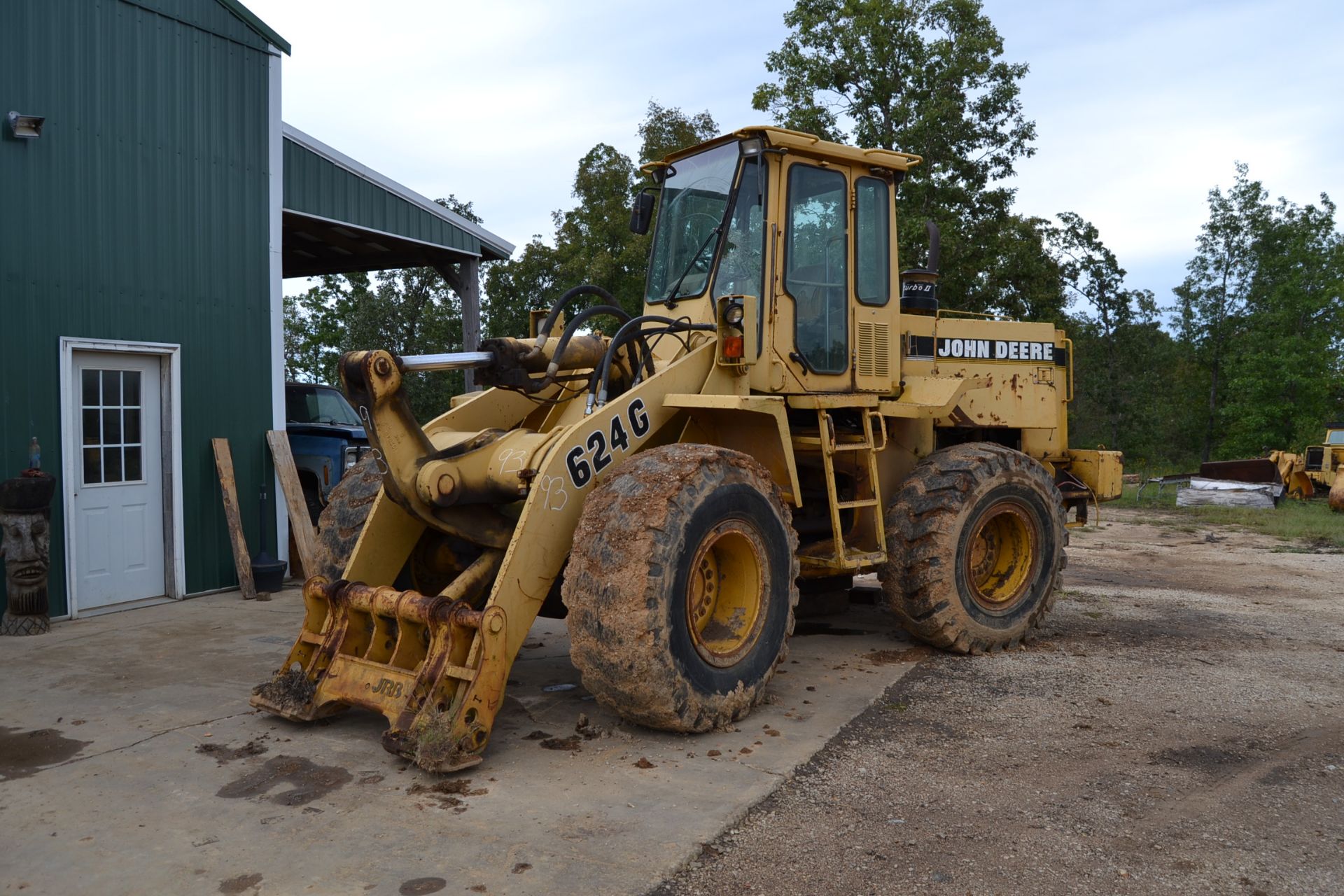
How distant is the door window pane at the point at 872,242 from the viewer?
22.3ft

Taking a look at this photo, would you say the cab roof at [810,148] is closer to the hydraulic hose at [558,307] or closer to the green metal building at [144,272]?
the hydraulic hose at [558,307]

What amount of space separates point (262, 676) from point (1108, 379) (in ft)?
93.6

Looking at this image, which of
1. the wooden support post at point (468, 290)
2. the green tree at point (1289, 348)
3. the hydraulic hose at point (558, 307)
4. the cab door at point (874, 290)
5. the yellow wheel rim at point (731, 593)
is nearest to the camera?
the yellow wheel rim at point (731, 593)

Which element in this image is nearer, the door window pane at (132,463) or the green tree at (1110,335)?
the door window pane at (132,463)

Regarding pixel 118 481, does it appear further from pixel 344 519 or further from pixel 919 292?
pixel 919 292

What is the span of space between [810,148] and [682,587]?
3.05m

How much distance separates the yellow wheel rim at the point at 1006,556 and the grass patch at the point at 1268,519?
786 centimetres

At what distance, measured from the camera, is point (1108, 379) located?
30.2 meters

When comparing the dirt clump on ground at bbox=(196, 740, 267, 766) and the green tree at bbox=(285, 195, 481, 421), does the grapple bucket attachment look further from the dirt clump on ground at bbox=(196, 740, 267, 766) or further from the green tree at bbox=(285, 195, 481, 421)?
Result: the green tree at bbox=(285, 195, 481, 421)

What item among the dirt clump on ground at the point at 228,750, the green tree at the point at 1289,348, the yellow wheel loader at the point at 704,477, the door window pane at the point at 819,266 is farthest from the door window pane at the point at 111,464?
the green tree at the point at 1289,348

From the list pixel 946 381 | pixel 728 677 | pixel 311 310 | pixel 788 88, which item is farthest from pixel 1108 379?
pixel 728 677

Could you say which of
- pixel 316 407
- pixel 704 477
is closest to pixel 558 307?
pixel 704 477

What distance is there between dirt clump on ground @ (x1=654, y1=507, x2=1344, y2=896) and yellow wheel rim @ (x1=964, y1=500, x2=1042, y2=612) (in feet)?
1.39

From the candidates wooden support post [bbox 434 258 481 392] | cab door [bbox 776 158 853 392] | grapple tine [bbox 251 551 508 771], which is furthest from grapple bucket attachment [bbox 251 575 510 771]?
wooden support post [bbox 434 258 481 392]
